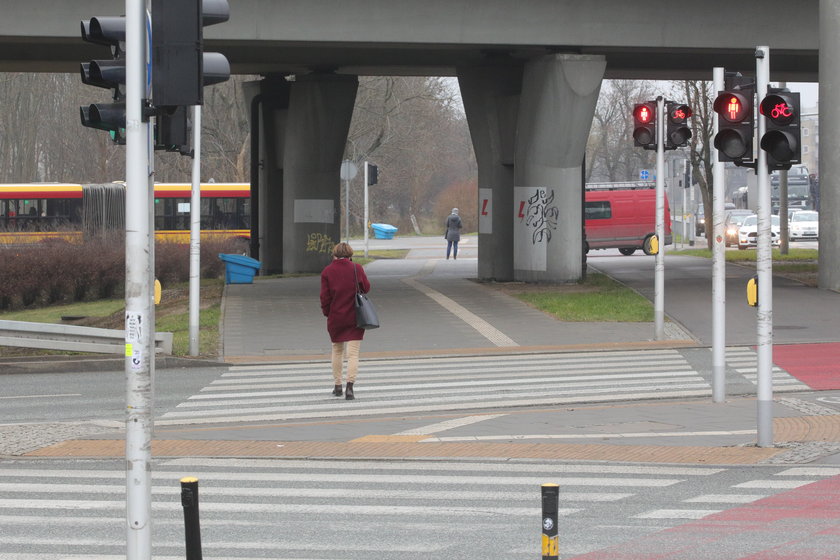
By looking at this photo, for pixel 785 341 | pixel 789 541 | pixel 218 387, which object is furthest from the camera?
pixel 785 341

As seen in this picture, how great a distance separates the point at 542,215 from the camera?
3109 cm

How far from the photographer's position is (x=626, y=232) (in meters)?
50.7

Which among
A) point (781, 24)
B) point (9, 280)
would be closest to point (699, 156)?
point (781, 24)

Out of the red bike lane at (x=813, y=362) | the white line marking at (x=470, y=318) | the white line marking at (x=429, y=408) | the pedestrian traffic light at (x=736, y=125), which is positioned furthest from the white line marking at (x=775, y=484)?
the white line marking at (x=470, y=318)

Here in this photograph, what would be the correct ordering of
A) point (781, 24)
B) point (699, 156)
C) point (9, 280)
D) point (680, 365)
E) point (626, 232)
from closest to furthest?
point (680, 365) < point (781, 24) < point (9, 280) < point (699, 156) < point (626, 232)

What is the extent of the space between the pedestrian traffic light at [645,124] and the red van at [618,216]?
30407 mm

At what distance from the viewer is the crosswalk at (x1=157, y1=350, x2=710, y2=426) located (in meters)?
14.8

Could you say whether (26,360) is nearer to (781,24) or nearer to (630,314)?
(630,314)

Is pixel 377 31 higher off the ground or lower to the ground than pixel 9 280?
higher

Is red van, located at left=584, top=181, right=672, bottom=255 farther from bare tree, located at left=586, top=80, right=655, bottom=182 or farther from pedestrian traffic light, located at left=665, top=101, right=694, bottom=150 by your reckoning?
bare tree, located at left=586, top=80, right=655, bottom=182

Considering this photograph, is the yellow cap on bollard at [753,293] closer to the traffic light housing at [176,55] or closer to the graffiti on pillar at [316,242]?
the traffic light housing at [176,55]

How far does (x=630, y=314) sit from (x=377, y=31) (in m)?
8.37

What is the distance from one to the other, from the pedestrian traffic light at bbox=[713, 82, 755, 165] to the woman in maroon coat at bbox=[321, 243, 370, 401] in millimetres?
5023

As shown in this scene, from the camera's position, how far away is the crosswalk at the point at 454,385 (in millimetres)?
14852
